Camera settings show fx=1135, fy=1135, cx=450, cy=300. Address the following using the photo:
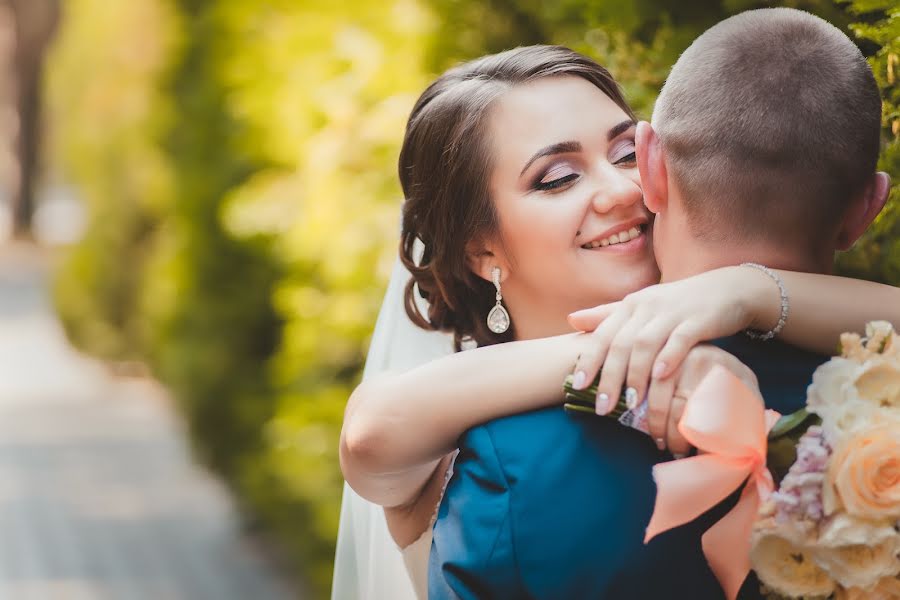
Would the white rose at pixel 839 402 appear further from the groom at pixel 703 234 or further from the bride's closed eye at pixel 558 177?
the bride's closed eye at pixel 558 177

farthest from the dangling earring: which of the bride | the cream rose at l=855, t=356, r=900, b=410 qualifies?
the cream rose at l=855, t=356, r=900, b=410

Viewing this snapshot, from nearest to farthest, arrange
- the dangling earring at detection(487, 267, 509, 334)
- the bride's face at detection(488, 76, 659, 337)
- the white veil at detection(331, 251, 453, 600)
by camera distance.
Result: the bride's face at detection(488, 76, 659, 337), the dangling earring at detection(487, 267, 509, 334), the white veil at detection(331, 251, 453, 600)

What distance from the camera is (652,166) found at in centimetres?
163

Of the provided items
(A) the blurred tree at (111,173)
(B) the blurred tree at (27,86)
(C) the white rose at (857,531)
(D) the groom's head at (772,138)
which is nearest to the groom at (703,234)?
(D) the groom's head at (772,138)

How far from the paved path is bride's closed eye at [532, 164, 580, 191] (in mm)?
5762

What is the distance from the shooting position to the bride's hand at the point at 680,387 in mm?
1502

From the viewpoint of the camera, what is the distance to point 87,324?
13.4 meters

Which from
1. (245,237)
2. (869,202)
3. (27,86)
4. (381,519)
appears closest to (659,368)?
(869,202)

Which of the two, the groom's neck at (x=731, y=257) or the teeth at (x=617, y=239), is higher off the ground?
the groom's neck at (x=731, y=257)

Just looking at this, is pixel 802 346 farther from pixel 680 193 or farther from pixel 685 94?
pixel 685 94

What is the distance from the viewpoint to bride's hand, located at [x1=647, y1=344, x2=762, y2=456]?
150 cm

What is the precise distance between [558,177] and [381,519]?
3.33 ft

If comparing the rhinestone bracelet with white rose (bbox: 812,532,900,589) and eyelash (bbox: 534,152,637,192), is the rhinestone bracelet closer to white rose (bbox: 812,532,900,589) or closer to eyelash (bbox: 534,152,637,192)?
white rose (bbox: 812,532,900,589)

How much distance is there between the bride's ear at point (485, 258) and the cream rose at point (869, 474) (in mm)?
891
